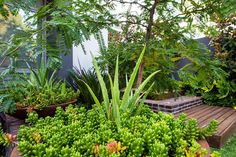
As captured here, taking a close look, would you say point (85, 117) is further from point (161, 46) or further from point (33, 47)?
point (161, 46)

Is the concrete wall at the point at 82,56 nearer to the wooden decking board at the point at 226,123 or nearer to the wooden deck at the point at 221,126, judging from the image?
the wooden deck at the point at 221,126

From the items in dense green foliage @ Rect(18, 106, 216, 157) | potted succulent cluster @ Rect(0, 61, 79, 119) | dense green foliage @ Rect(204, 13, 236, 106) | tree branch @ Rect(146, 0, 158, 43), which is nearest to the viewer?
dense green foliage @ Rect(18, 106, 216, 157)

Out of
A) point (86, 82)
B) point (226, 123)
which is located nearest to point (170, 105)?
point (226, 123)

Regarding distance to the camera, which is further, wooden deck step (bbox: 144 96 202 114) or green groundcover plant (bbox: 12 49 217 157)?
wooden deck step (bbox: 144 96 202 114)

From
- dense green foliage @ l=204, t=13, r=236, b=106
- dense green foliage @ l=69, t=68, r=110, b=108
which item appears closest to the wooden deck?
dense green foliage @ l=204, t=13, r=236, b=106

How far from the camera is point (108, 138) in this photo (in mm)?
990

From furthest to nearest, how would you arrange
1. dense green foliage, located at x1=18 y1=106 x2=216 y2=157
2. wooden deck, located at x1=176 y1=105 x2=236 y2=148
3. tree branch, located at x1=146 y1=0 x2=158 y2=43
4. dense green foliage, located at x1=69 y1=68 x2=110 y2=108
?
dense green foliage, located at x1=69 y1=68 x2=110 y2=108, wooden deck, located at x1=176 y1=105 x2=236 y2=148, tree branch, located at x1=146 y1=0 x2=158 y2=43, dense green foliage, located at x1=18 y1=106 x2=216 y2=157

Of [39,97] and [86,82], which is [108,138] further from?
[86,82]

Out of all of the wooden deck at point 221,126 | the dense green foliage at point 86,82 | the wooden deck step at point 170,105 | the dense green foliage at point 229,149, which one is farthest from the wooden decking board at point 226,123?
the dense green foliage at point 86,82

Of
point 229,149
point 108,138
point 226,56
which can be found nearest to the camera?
point 108,138

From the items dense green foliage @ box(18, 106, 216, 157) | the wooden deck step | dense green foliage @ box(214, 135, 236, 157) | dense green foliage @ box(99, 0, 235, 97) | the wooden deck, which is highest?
dense green foliage @ box(99, 0, 235, 97)

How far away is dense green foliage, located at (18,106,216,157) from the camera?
0.87 metres

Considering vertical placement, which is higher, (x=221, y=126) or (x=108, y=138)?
(x=108, y=138)

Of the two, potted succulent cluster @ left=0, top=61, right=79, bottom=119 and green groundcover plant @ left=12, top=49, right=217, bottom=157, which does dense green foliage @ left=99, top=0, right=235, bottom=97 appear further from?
potted succulent cluster @ left=0, top=61, right=79, bottom=119
